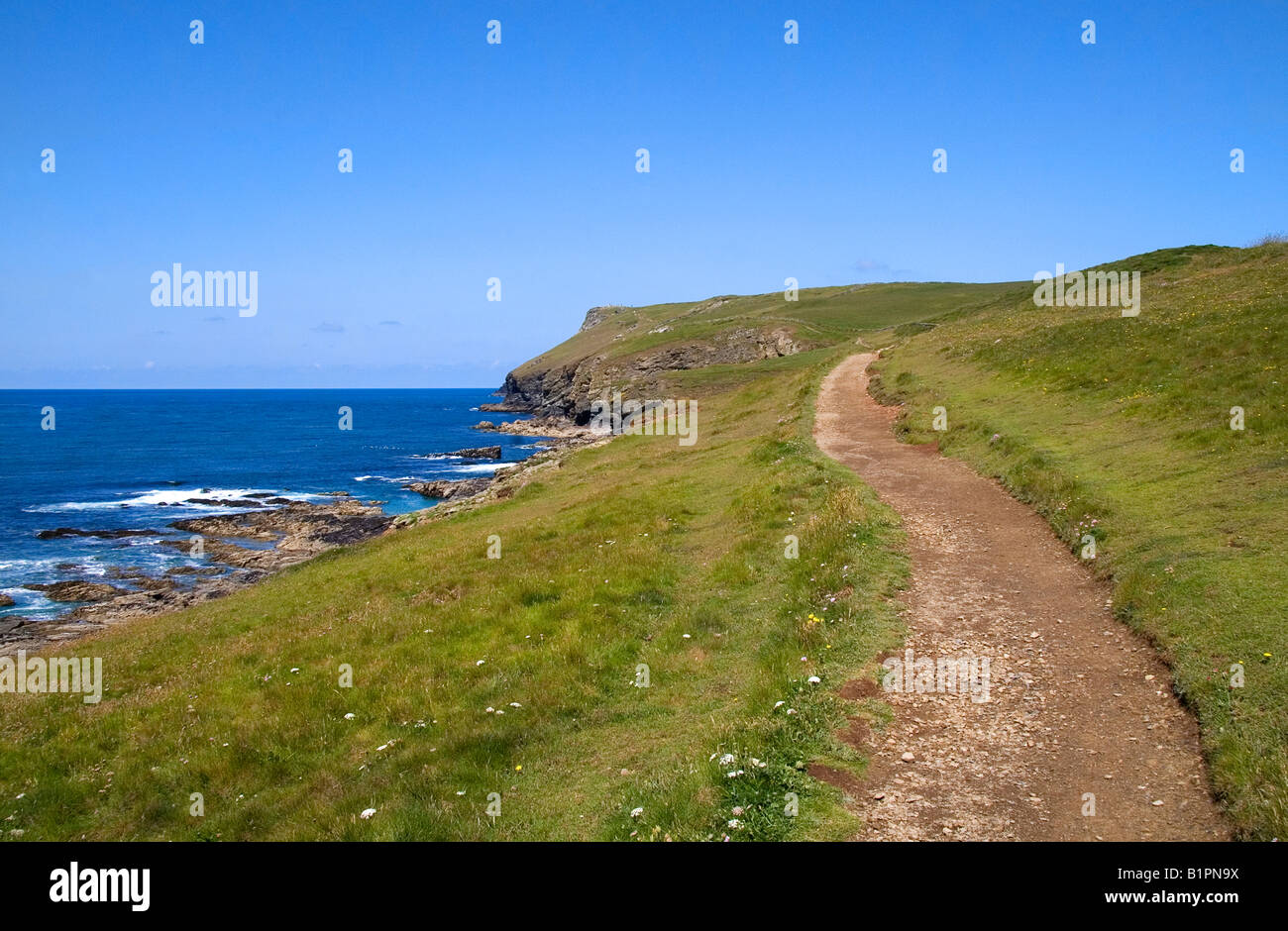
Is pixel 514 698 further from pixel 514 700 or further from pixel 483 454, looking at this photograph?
pixel 483 454

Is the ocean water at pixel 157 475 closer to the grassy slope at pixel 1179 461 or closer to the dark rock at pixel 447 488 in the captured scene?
the dark rock at pixel 447 488

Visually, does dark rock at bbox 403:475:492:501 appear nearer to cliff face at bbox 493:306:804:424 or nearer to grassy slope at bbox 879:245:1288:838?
cliff face at bbox 493:306:804:424

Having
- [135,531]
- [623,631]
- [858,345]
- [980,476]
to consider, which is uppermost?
[858,345]

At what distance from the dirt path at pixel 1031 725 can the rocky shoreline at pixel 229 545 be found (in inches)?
1369

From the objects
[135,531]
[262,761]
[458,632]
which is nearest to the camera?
[262,761]

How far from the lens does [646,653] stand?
1538 centimetres

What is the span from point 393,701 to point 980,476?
19246mm

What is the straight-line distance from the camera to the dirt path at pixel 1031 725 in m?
8.02

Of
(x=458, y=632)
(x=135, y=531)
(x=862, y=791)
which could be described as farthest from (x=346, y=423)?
(x=862, y=791)

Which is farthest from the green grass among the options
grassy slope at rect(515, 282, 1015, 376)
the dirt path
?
grassy slope at rect(515, 282, 1015, 376)
